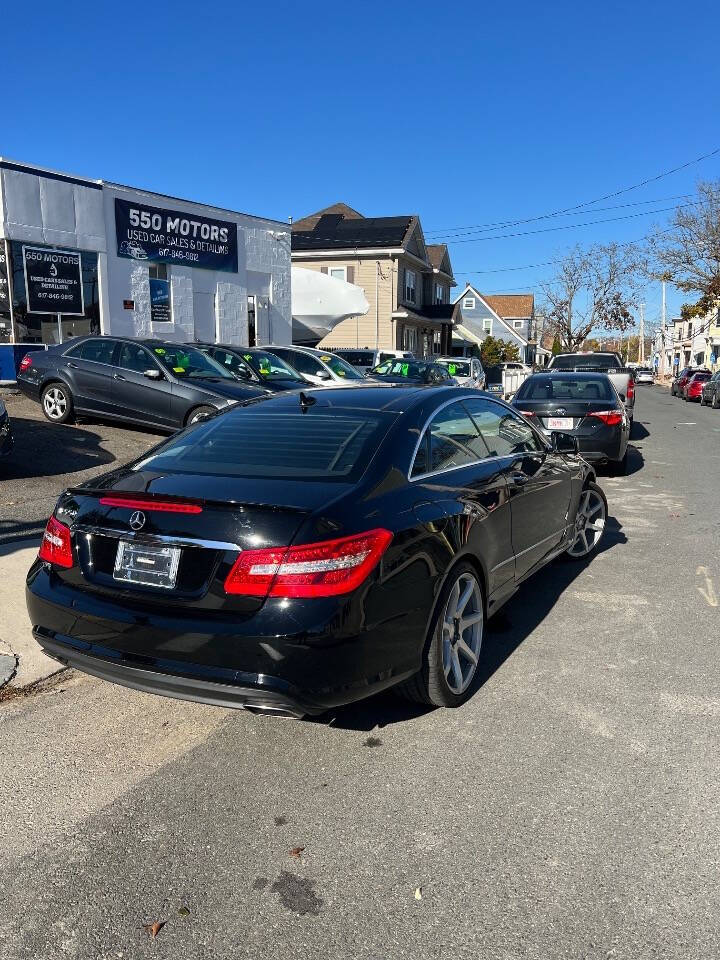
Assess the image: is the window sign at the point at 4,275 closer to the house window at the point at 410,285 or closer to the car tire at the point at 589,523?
the car tire at the point at 589,523

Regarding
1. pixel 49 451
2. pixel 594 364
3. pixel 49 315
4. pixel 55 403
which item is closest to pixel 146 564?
pixel 49 451

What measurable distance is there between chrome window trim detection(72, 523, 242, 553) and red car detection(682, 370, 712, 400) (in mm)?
37465

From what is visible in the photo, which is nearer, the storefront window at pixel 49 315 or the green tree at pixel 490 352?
the storefront window at pixel 49 315

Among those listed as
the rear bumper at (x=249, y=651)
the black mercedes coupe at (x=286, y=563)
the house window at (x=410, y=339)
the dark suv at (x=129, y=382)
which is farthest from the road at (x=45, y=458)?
the house window at (x=410, y=339)

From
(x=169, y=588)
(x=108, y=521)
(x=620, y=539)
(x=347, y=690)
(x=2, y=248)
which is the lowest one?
(x=620, y=539)

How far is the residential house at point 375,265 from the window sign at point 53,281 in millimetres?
22379

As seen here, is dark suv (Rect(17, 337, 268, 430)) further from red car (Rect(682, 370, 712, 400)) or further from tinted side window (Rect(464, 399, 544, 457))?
red car (Rect(682, 370, 712, 400))

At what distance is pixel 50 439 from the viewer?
10.8 m

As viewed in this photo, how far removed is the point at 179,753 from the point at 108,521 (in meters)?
1.08

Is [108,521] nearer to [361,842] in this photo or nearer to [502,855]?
[361,842]

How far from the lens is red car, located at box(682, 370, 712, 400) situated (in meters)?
37.3

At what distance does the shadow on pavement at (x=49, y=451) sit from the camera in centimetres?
909

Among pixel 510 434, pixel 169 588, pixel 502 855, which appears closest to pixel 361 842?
pixel 502 855

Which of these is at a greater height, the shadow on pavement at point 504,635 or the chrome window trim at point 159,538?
the chrome window trim at point 159,538
